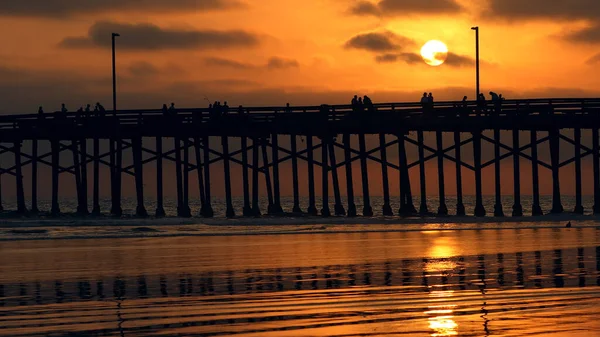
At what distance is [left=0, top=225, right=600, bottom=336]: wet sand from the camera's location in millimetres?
11875

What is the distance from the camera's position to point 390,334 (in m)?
11.3

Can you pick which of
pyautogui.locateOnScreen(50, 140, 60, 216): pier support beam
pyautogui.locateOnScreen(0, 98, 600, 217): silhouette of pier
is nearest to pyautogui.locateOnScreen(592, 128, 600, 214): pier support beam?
pyautogui.locateOnScreen(0, 98, 600, 217): silhouette of pier

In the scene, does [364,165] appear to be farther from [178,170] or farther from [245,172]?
[178,170]

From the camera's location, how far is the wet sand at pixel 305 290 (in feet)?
39.0

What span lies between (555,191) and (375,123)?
697 centimetres

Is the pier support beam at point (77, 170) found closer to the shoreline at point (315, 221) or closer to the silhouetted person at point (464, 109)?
the shoreline at point (315, 221)

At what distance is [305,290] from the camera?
48.9 feet

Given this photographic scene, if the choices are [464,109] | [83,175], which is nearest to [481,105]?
[464,109]

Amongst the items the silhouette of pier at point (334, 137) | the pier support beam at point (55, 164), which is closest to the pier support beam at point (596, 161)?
the silhouette of pier at point (334, 137)

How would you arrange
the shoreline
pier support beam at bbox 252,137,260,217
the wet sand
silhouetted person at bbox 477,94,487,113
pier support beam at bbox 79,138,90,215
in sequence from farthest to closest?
pier support beam at bbox 79,138,90,215 < pier support beam at bbox 252,137,260,217 < silhouetted person at bbox 477,94,487,113 < the shoreline < the wet sand

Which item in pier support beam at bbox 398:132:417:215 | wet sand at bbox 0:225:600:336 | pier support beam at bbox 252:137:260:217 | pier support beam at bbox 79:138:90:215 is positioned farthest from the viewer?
pier support beam at bbox 79:138:90:215

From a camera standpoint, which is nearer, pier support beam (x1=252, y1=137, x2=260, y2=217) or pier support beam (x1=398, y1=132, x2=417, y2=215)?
pier support beam (x1=398, y1=132, x2=417, y2=215)

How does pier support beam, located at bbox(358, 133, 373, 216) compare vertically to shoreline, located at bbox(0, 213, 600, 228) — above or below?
above

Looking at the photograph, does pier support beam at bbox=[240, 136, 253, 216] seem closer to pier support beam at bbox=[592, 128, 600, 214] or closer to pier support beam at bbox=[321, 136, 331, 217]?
pier support beam at bbox=[321, 136, 331, 217]
